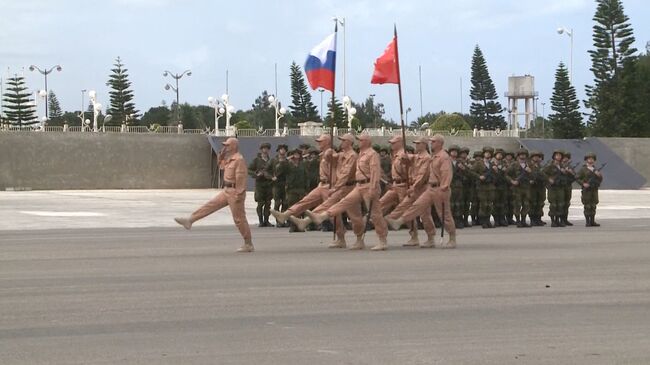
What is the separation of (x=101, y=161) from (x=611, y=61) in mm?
39843

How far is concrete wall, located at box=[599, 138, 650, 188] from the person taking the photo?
5556 centimetres

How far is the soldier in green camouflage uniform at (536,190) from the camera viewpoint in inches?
979

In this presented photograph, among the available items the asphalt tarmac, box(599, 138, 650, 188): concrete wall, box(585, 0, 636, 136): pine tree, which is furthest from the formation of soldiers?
box(585, 0, 636, 136): pine tree

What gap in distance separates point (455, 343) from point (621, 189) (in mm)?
45325

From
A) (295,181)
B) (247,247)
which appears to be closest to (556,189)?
(295,181)

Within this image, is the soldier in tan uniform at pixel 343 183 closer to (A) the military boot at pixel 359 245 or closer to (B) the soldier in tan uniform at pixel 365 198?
(A) the military boot at pixel 359 245

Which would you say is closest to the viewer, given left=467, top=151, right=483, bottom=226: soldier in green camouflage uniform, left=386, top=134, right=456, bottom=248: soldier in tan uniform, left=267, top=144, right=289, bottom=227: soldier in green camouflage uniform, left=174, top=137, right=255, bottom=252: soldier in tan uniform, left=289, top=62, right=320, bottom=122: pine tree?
left=174, top=137, right=255, bottom=252: soldier in tan uniform

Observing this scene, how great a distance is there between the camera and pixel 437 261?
14.7m

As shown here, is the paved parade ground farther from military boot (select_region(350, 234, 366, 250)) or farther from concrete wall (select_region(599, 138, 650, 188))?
concrete wall (select_region(599, 138, 650, 188))

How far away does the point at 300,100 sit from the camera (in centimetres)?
8881

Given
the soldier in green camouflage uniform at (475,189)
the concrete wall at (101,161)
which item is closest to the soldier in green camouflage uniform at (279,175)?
the soldier in green camouflage uniform at (475,189)

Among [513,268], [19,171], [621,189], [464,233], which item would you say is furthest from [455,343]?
[621,189]

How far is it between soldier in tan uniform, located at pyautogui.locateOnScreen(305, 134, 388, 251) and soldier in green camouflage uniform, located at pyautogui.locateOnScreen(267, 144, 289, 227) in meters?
6.77

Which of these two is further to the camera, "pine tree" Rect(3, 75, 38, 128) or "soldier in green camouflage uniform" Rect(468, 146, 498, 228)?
"pine tree" Rect(3, 75, 38, 128)
